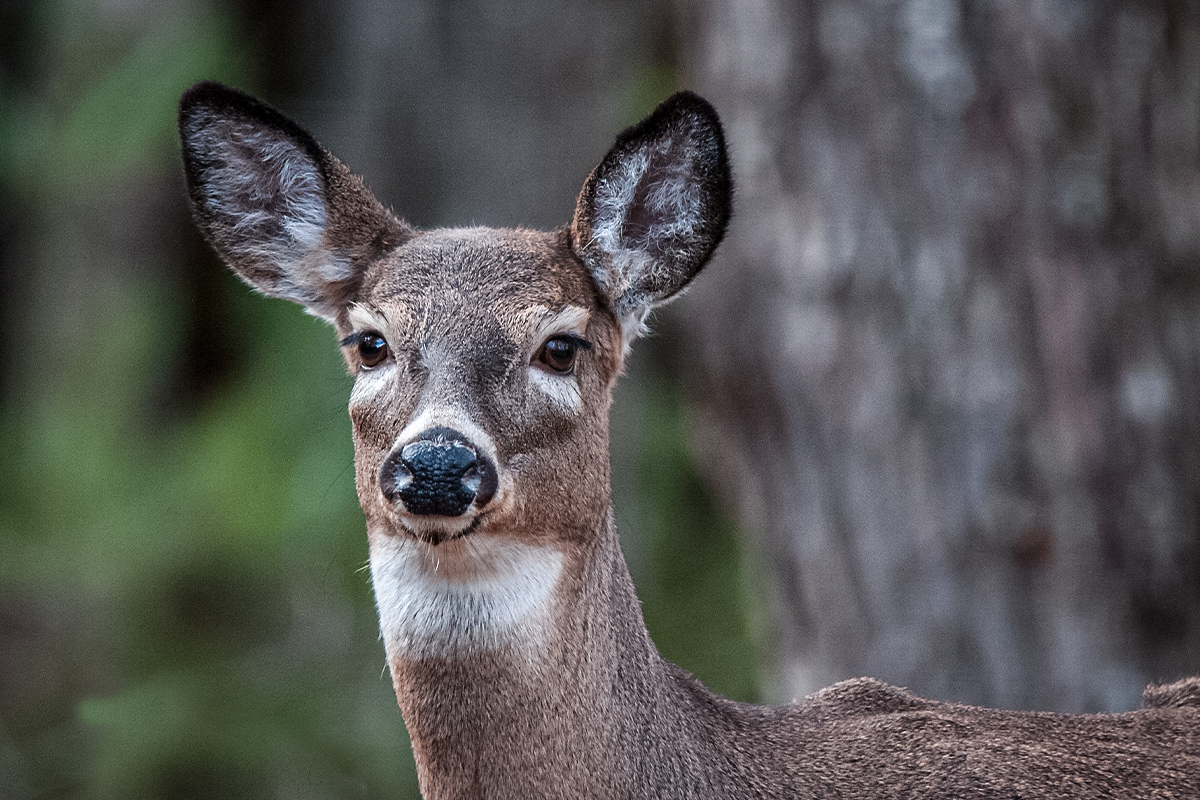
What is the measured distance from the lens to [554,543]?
4.34 meters

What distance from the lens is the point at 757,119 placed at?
7.98 m

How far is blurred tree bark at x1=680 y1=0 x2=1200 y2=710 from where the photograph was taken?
7.28 metres

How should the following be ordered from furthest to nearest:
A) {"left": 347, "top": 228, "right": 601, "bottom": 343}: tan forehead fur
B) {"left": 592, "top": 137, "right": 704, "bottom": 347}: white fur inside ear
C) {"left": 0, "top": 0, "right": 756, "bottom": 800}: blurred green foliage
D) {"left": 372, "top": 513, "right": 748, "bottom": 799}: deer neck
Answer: {"left": 0, "top": 0, "right": 756, "bottom": 800}: blurred green foliage
{"left": 592, "top": 137, "right": 704, "bottom": 347}: white fur inside ear
{"left": 347, "top": 228, "right": 601, "bottom": 343}: tan forehead fur
{"left": 372, "top": 513, "right": 748, "bottom": 799}: deer neck

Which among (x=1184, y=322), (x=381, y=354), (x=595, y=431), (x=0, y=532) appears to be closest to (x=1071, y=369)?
(x=1184, y=322)

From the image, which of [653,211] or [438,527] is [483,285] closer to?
[653,211]

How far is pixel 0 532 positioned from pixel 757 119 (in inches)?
267

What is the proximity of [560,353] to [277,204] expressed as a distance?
1.25 meters

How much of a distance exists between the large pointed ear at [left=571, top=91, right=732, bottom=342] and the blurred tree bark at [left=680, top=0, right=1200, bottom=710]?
9.68 ft

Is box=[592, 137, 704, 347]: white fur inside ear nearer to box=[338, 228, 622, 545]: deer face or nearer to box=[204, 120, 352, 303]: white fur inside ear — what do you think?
box=[338, 228, 622, 545]: deer face

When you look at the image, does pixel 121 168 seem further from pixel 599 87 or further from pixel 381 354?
pixel 381 354

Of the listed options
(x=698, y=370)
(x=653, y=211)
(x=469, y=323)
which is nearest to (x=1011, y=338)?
(x=698, y=370)

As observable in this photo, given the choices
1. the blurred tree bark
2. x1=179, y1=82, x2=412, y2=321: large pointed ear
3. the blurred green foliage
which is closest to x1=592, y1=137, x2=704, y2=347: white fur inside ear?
x1=179, y1=82, x2=412, y2=321: large pointed ear

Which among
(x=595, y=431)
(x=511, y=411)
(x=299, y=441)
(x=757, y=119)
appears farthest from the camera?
(x=299, y=441)

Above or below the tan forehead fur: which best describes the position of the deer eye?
below
